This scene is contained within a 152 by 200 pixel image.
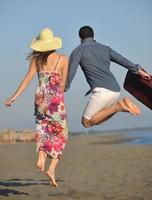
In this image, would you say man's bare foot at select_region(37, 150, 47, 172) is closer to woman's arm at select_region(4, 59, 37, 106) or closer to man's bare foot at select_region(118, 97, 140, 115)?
woman's arm at select_region(4, 59, 37, 106)

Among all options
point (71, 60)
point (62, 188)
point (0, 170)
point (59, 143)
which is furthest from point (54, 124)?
point (0, 170)

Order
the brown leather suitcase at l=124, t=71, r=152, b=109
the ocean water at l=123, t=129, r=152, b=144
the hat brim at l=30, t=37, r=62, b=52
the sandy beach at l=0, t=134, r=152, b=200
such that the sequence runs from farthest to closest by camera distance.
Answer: the ocean water at l=123, t=129, r=152, b=144 → the sandy beach at l=0, t=134, r=152, b=200 → the brown leather suitcase at l=124, t=71, r=152, b=109 → the hat brim at l=30, t=37, r=62, b=52

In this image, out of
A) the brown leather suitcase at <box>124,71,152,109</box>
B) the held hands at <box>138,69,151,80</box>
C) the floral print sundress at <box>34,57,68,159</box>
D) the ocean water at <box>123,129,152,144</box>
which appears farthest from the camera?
the ocean water at <box>123,129,152,144</box>

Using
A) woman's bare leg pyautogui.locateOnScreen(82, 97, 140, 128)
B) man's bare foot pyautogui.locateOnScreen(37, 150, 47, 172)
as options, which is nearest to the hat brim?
woman's bare leg pyautogui.locateOnScreen(82, 97, 140, 128)

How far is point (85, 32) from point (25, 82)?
3.86 ft

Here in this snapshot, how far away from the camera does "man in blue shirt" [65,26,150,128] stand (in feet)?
24.6

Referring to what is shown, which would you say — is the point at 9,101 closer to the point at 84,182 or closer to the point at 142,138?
the point at 84,182

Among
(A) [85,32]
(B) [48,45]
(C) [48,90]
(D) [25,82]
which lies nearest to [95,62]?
(A) [85,32]

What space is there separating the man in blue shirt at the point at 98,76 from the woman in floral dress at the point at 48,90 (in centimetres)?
22

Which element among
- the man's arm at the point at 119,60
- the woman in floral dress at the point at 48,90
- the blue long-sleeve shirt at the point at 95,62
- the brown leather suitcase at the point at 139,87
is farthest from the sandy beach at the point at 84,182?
the man's arm at the point at 119,60

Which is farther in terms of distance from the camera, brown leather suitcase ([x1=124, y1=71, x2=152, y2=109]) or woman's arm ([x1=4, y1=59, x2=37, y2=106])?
brown leather suitcase ([x1=124, y1=71, x2=152, y2=109])

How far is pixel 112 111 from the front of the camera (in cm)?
766

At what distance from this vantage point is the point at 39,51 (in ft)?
24.8

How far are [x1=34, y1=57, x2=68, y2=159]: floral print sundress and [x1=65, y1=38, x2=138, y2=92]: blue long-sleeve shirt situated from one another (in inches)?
9.9
